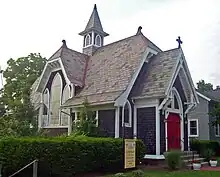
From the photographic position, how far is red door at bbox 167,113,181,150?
17622 mm

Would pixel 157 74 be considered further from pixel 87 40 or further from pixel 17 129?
pixel 87 40

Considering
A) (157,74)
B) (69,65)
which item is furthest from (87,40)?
(157,74)

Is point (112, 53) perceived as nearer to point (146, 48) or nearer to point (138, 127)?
point (146, 48)

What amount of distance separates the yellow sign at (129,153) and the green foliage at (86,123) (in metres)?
3.67

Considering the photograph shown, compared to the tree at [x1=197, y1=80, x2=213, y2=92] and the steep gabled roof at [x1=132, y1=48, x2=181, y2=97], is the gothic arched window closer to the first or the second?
the steep gabled roof at [x1=132, y1=48, x2=181, y2=97]

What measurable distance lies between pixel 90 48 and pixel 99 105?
915cm

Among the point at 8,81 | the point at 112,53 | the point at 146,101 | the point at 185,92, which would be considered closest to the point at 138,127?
the point at 146,101

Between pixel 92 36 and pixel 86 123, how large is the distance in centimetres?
1126

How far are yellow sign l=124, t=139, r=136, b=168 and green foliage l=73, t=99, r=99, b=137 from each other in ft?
12.0

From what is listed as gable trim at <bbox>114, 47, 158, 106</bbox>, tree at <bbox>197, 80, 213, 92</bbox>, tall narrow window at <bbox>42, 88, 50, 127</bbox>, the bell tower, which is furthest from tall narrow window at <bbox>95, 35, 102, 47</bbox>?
tree at <bbox>197, 80, 213, 92</bbox>

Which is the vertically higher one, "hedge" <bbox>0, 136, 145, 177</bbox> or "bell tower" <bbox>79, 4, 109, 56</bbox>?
"bell tower" <bbox>79, 4, 109, 56</bbox>

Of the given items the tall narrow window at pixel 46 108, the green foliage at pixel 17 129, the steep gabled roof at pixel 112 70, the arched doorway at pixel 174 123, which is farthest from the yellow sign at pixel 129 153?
the tall narrow window at pixel 46 108

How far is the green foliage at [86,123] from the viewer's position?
16703 millimetres

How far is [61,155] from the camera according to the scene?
11.4 meters
